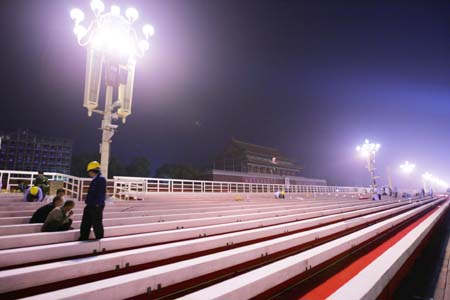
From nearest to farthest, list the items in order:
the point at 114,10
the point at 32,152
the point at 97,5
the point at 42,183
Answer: the point at 42,183
the point at 97,5
the point at 114,10
the point at 32,152

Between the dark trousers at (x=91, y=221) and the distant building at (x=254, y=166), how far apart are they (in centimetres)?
3989

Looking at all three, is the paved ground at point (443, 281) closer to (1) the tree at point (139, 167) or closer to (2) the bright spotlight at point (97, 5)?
(2) the bright spotlight at point (97, 5)

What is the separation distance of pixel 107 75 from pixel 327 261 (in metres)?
11.0

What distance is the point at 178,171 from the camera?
45812 mm

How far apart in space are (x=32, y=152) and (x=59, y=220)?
123m

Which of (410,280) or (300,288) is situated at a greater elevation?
(300,288)

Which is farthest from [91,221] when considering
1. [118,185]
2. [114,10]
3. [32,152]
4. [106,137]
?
[32,152]

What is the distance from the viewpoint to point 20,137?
97250 mm

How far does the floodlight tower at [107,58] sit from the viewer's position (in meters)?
9.99

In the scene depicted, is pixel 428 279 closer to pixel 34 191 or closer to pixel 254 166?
pixel 34 191

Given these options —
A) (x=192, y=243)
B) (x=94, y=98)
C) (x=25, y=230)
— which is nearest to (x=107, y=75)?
(x=94, y=98)

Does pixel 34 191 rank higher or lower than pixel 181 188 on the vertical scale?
lower

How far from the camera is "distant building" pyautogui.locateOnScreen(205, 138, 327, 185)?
49.8 meters

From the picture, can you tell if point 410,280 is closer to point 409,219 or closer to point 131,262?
point 131,262
